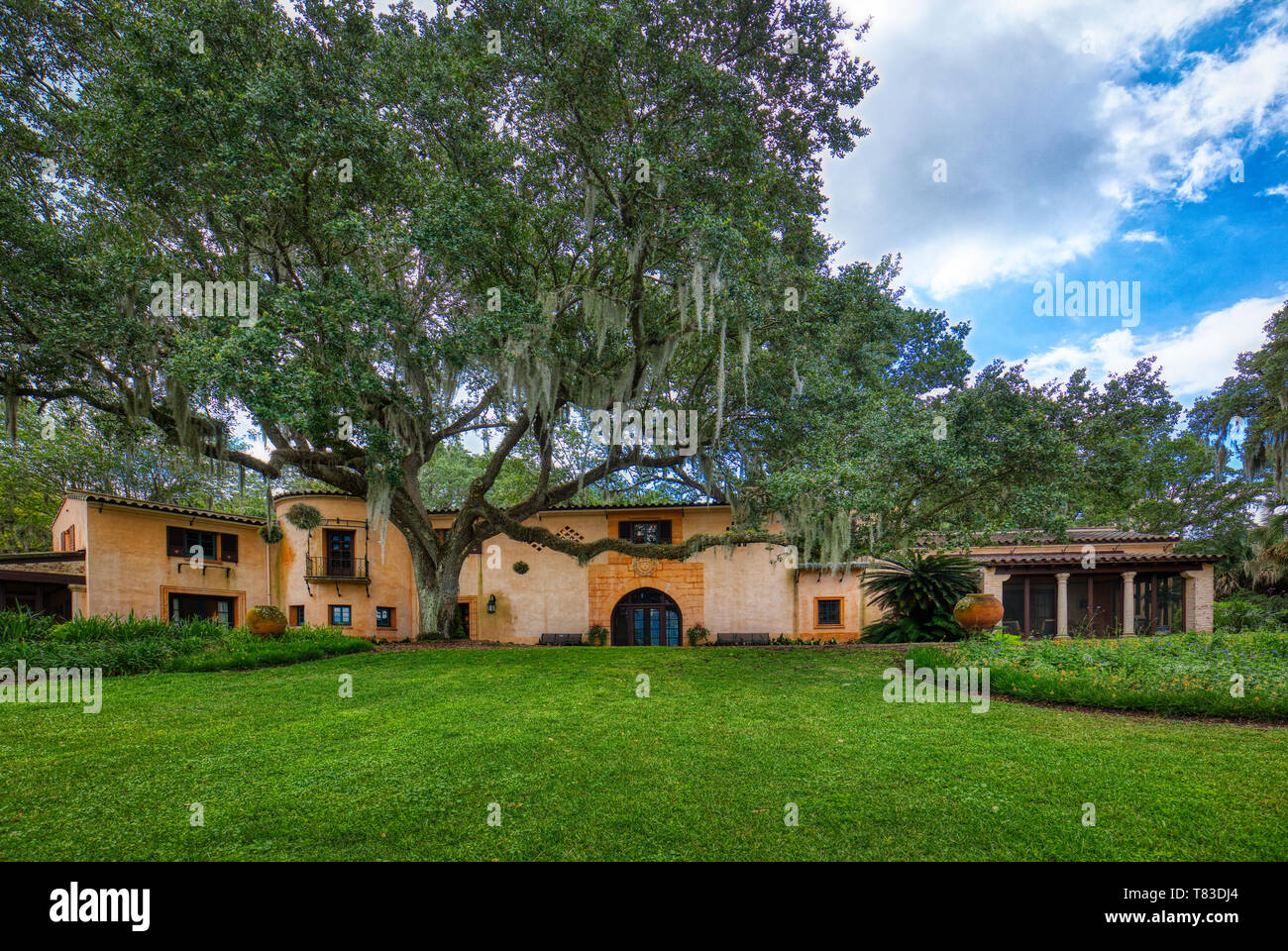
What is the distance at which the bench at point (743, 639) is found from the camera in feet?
57.3

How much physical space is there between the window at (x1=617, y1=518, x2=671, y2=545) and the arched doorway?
1.72 m

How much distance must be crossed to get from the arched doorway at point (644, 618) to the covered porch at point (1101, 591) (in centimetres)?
982

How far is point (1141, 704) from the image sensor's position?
6.70m

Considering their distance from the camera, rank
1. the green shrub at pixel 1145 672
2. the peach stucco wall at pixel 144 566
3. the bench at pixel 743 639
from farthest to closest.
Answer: the bench at pixel 743 639
the peach stucco wall at pixel 144 566
the green shrub at pixel 1145 672

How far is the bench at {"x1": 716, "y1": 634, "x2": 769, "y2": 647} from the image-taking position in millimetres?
17469

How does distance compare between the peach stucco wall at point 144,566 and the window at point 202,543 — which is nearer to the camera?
the peach stucco wall at point 144,566

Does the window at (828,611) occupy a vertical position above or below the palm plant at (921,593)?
below

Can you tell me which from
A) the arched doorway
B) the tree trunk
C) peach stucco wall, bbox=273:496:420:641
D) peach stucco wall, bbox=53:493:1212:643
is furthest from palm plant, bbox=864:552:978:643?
peach stucco wall, bbox=273:496:420:641

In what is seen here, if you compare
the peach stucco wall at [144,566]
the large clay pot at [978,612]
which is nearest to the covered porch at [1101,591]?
the large clay pot at [978,612]

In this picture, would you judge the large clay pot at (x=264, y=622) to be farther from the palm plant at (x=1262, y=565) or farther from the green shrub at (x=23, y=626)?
the palm plant at (x=1262, y=565)

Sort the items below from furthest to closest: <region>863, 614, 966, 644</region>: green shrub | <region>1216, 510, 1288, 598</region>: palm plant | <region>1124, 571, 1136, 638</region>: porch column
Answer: <region>1124, 571, 1136, 638</region>: porch column < <region>1216, 510, 1288, 598</region>: palm plant < <region>863, 614, 966, 644</region>: green shrub

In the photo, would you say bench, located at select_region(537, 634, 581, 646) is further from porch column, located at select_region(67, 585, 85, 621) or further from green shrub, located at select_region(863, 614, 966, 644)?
porch column, located at select_region(67, 585, 85, 621)

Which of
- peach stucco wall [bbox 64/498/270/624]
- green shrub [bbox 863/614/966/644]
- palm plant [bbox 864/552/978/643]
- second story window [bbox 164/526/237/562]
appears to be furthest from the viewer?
second story window [bbox 164/526/237/562]

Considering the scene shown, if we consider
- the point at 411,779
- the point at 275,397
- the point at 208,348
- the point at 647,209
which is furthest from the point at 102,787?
the point at 647,209
